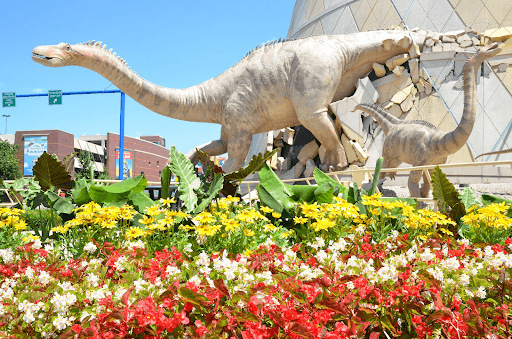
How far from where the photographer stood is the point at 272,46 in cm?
839

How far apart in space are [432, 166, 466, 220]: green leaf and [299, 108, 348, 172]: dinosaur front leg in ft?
16.4

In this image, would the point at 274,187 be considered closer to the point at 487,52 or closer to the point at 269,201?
the point at 269,201

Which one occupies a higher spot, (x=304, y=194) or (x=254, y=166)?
(x=254, y=166)

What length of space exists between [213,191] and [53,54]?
4.94 meters

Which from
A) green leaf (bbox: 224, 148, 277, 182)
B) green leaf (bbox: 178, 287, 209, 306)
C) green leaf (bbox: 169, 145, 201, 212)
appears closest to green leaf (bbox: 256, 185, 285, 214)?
green leaf (bbox: 224, 148, 277, 182)

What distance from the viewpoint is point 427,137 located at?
18.4 feet

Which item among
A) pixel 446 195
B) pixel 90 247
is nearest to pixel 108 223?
pixel 90 247

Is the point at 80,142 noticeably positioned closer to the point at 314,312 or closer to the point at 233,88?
the point at 233,88

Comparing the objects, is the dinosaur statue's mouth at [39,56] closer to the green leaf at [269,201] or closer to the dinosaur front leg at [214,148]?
the dinosaur front leg at [214,148]

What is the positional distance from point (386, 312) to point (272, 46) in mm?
7716

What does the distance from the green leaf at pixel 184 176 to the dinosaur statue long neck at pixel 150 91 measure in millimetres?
4588

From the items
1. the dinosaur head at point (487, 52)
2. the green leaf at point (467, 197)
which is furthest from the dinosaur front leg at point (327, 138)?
the green leaf at point (467, 197)

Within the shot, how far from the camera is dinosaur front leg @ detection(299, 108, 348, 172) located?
7.83 metres

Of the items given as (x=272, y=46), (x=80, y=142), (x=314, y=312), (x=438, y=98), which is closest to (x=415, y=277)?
(x=314, y=312)
